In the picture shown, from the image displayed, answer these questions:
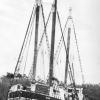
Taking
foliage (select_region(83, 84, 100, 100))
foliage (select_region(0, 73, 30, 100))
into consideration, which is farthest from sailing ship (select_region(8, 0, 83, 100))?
foliage (select_region(83, 84, 100, 100))

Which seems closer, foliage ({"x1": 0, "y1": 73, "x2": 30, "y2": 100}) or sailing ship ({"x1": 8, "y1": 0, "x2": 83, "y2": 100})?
sailing ship ({"x1": 8, "y1": 0, "x2": 83, "y2": 100})

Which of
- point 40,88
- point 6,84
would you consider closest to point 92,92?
point 6,84

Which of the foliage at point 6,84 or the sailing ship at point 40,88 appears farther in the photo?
the foliage at point 6,84

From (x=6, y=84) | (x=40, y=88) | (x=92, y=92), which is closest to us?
(x=40, y=88)

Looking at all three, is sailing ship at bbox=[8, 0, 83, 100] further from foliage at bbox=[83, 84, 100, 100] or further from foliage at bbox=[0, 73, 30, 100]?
foliage at bbox=[83, 84, 100, 100]

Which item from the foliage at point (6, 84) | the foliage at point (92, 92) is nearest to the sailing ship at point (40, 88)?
the foliage at point (6, 84)

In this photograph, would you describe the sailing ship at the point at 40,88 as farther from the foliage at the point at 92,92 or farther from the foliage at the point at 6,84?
the foliage at the point at 92,92

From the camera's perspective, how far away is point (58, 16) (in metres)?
63.7

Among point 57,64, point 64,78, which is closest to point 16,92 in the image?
point 57,64

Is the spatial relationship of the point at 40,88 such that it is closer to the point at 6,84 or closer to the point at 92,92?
the point at 6,84

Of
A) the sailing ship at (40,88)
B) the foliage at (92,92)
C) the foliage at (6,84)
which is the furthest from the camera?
the foliage at (92,92)

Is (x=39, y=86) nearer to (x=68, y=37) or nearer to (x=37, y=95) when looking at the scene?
(x=37, y=95)

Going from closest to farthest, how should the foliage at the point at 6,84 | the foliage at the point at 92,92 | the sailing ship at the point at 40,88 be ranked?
the sailing ship at the point at 40,88
the foliage at the point at 6,84
the foliage at the point at 92,92

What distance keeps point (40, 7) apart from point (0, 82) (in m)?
27.9
